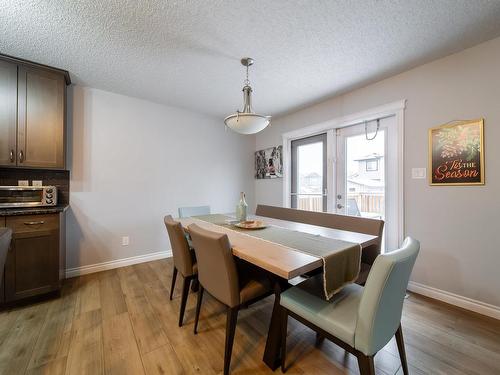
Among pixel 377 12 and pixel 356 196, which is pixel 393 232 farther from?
pixel 377 12

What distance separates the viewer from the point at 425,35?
5.72 ft

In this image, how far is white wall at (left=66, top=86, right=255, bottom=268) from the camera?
105 inches

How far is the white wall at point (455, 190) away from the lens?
181 centimetres

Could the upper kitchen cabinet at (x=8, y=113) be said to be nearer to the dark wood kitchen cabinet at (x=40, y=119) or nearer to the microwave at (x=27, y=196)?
the dark wood kitchen cabinet at (x=40, y=119)

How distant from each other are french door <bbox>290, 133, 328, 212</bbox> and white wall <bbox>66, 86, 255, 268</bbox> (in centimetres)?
131

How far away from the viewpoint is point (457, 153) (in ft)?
6.48

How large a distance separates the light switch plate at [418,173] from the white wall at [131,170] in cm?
276

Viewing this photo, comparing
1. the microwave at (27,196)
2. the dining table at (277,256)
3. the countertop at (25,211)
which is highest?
the microwave at (27,196)

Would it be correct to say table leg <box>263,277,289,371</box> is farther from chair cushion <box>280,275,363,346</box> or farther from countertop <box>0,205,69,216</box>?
countertop <box>0,205,69,216</box>

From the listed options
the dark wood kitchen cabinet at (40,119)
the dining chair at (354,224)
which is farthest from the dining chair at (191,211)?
the dark wood kitchen cabinet at (40,119)

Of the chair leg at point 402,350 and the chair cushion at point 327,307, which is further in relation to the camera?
the chair leg at point 402,350

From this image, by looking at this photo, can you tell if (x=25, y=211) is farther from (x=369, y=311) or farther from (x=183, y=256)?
(x=369, y=311)

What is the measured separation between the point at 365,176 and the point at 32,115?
12.4 ft

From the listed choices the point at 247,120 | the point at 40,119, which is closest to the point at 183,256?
the point at 247,120
